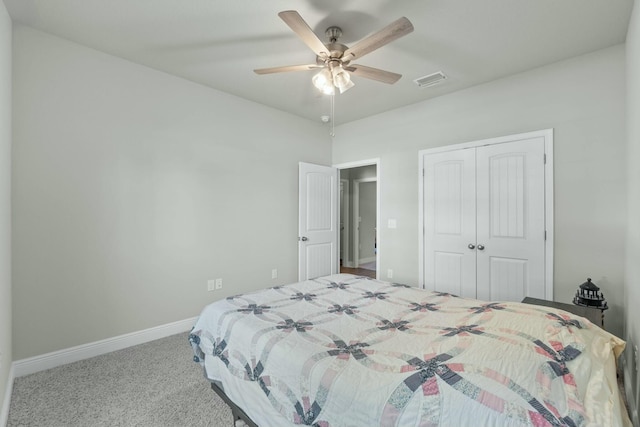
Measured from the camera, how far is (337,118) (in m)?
4.48

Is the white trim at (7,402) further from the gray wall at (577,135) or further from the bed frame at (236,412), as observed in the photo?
the gray wall at (577,135)

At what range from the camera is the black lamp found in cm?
235

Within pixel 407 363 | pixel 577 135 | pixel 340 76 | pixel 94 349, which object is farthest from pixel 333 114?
pixel 94 349

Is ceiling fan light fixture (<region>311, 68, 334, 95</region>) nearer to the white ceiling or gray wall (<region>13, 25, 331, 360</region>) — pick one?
the white ceiling

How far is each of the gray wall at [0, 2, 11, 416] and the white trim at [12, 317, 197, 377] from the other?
8.8 inches

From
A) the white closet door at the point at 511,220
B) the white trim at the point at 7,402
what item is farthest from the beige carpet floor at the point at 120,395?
the white closet door at the point at 511,220

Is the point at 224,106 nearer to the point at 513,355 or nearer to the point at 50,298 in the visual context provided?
the point at 50,298

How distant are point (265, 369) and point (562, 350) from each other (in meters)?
1.29

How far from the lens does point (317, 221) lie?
4438mm

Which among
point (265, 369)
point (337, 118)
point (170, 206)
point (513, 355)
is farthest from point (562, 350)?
point (337, 118)

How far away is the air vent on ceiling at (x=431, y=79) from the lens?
3.06 metres

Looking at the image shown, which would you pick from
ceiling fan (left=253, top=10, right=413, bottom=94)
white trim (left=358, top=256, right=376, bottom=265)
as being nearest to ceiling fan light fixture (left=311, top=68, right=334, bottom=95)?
ceiling fan (left=253, top=10, right=413, bottom=94)

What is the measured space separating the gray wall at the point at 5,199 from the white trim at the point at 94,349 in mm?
223

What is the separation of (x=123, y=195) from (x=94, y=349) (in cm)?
139
